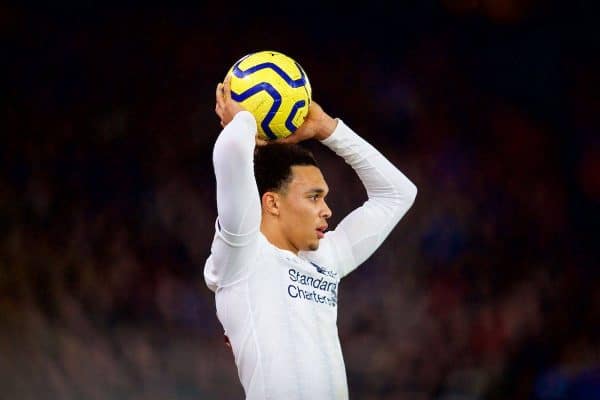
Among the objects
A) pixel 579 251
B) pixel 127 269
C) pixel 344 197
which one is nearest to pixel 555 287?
pixel 579 251

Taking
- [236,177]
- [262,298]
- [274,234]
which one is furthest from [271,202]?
[236,177]

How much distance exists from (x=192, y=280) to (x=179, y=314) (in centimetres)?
20

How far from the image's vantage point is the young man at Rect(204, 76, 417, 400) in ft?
8.11

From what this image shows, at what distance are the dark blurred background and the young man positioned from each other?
2106mm

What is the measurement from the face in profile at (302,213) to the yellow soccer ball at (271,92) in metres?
0.18

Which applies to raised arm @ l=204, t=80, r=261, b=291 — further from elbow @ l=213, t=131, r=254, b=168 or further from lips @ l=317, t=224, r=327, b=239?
lips @ l=317, t=224, r=327, b=239

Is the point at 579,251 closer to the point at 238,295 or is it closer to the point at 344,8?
the point at 344,8

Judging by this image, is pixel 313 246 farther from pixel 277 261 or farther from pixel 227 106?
pixel 227 106

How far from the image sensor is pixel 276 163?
9.50 feet

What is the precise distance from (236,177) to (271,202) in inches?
17.6

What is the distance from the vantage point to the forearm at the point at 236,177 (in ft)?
7.84

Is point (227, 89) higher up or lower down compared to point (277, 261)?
higher up

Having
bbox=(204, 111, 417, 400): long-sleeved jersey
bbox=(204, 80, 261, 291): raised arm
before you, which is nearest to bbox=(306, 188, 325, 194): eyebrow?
bbox=(204, 111, 417, 400): long-sleeved jersey

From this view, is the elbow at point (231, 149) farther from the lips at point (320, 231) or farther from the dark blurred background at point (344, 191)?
the dark blurred background at point (344, 191)
